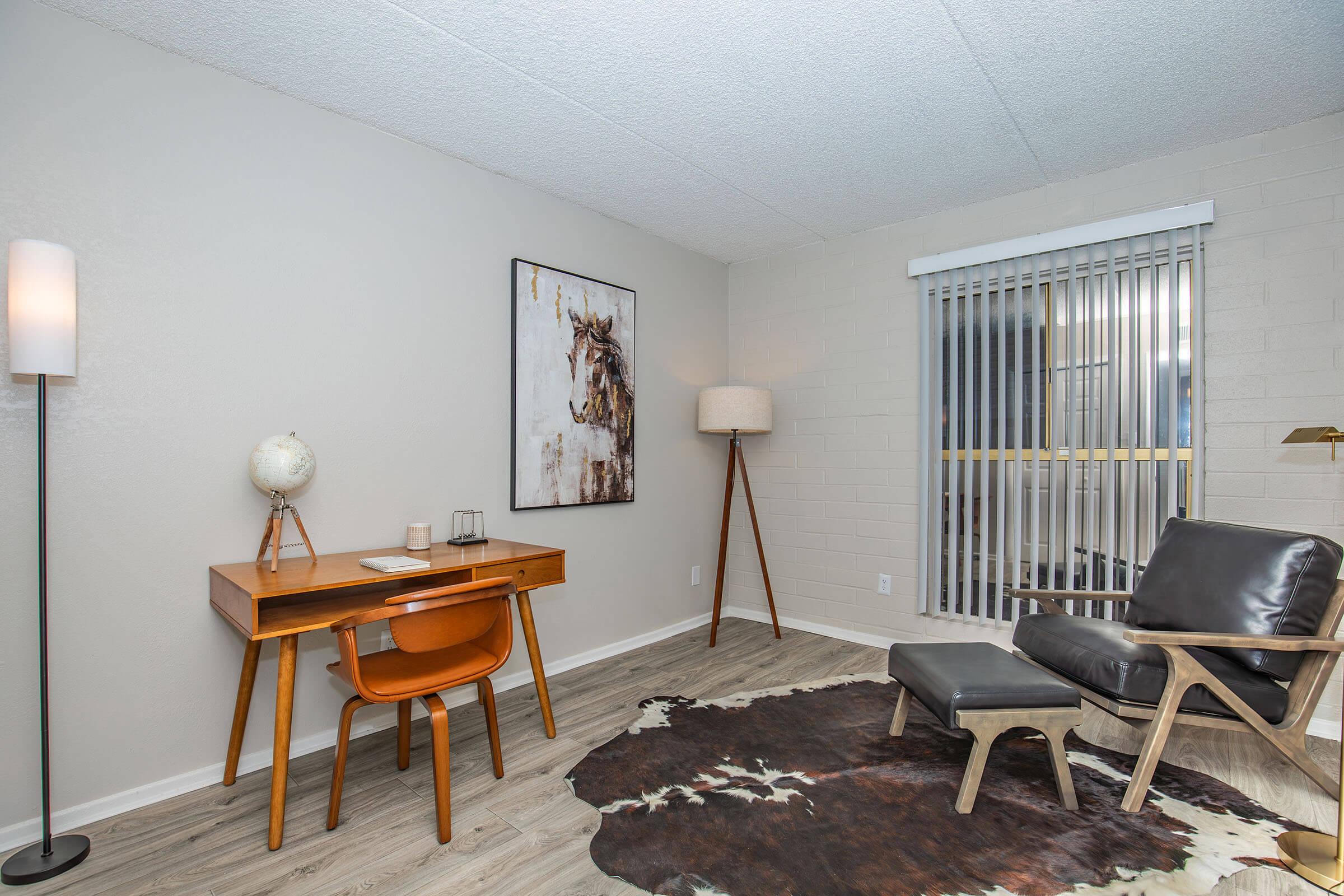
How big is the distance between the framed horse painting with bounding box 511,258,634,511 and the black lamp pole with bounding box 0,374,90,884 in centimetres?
178

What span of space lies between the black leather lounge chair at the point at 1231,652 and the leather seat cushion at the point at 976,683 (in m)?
0.22

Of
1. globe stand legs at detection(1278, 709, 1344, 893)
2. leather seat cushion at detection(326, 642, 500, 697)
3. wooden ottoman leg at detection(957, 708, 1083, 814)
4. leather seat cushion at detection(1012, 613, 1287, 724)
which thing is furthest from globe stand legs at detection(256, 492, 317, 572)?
globe stand legs at detection(1278, 709, 1344, 893)

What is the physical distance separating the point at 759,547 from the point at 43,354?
361 centimetres

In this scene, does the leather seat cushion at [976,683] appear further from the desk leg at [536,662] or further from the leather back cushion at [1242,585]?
the desk leg at [536,662]

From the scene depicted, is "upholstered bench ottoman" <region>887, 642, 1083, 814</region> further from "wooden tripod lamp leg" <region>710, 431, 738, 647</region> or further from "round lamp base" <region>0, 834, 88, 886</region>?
"round lamp base" <region>0, 834, 88, 886</region>

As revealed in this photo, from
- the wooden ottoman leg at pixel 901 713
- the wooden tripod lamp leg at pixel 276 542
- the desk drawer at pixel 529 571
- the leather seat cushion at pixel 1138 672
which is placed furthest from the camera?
the wooden ottoman leg at pixel 901 713

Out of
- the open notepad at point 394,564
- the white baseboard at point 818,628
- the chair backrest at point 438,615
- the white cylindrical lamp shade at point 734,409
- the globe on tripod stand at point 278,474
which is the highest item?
the white cylindrical lamp shade at point 734,409

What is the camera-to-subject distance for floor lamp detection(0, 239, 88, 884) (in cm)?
183

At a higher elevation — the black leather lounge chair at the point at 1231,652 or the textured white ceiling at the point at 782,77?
the textured white ceiling at the point at 782,77

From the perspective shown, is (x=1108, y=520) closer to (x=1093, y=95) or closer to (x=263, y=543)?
(x=1093, y=95)

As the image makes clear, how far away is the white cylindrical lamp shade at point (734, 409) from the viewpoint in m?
4.18

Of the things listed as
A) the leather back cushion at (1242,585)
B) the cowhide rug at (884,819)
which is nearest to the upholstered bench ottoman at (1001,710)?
the cowhide rug at (884,819)

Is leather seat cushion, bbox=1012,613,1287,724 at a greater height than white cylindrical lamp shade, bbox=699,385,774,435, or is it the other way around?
white cylindrical lamp shade, bbox=699,385,774,435

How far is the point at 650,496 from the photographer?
4191 mm
